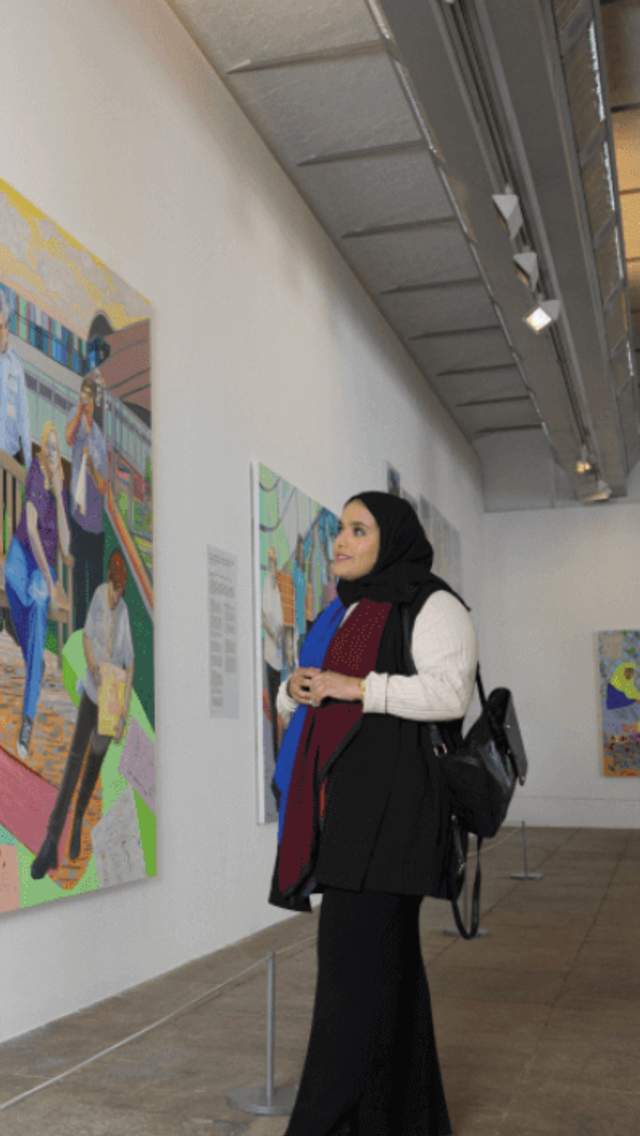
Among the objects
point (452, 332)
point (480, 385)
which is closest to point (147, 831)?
point (452, 332)

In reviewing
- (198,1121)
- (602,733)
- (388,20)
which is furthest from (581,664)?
(198,1121)

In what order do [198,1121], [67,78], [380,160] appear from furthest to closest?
[380,160] < [67,78] < [198,1121]

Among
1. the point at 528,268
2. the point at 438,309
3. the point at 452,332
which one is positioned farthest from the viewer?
the point at 452,332

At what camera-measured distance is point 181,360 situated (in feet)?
24.2

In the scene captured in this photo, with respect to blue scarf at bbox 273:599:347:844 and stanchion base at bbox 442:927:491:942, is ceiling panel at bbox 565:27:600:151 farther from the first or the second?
stanchion base at bbox 442:927:491:942

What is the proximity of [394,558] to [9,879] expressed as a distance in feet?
8.02

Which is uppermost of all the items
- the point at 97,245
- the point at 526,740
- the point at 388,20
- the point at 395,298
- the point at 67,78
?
the point at 395,298

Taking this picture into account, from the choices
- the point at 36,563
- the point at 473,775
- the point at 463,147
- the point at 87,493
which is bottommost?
the point at 473,775

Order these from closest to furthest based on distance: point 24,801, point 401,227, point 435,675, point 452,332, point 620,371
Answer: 1. point 435,675
2. point 24,801
3. point 401,227
4. point 620,371
5. point 452,332

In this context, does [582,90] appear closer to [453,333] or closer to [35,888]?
[35,888]

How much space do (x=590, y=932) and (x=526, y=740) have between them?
1115cm

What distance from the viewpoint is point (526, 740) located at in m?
19.3

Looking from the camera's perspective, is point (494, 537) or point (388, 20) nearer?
point (388, 20)

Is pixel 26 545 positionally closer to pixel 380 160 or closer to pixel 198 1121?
pixel 198 1121
